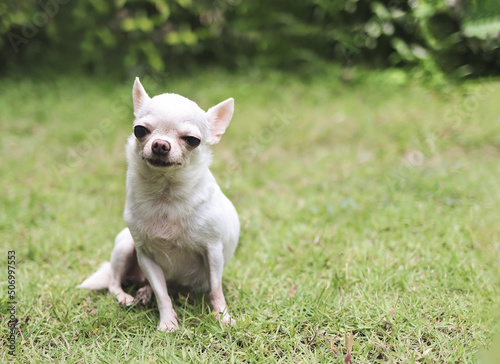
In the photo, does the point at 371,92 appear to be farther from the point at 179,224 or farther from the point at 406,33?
the point at 179,224

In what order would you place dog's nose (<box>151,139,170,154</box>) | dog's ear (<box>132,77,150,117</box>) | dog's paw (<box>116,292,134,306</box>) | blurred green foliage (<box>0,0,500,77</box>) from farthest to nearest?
1. blurred green foliage (<box>0,0,500,77</box>)
2. dog's paw (<box>116,292,134,306</box>)
3. dog's ear (<box>132,77,150,117</box>)
4. dog's nose (<box>151,139,170,154</box>)

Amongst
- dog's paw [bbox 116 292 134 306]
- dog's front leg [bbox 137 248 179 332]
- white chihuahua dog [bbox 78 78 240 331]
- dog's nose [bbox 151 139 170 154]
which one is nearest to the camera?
dog's nose [bbox 151 139 170 154]

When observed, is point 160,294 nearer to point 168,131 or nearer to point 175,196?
point 175,196

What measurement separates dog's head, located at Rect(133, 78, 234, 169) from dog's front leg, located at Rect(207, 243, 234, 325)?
1.77ft

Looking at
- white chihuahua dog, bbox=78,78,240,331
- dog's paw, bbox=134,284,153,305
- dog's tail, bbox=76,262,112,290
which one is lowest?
dog's tail, bbox=76,262,112,290

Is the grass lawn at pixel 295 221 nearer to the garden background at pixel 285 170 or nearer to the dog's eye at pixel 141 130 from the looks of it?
the garden background at pixel 285 170

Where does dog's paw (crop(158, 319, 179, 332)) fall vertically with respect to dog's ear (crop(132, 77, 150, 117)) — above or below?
below

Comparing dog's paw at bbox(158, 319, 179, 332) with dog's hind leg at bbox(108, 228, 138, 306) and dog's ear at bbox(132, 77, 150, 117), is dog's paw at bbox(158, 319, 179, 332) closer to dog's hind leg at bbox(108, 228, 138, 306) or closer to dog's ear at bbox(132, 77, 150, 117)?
dog's hind leg at bbox(108, 228, 138, 306)

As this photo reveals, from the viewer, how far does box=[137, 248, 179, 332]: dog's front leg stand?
8.61 ft

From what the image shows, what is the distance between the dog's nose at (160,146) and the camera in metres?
2.26

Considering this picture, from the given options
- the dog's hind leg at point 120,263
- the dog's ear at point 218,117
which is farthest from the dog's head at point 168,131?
the dog's hind leg at point 120,263

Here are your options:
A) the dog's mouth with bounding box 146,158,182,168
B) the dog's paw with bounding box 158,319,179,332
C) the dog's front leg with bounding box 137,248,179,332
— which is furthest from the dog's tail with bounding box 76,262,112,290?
the dog's mouth with bounding box 146,158,182,168

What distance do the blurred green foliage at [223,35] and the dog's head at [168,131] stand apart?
5.55 metres

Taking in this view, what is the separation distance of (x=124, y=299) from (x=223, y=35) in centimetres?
668
